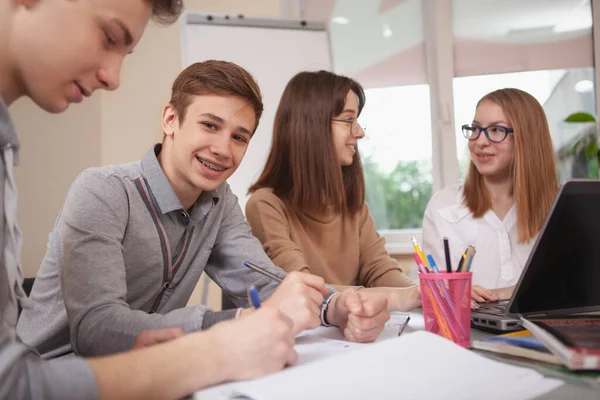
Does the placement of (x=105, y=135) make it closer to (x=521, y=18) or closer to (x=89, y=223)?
(x=89, y=223)

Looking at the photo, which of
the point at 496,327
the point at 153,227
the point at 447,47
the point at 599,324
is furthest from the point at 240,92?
the point at 447,47

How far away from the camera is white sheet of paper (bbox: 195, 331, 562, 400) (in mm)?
578

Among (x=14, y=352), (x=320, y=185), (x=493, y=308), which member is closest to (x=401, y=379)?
(x=14, y=352)

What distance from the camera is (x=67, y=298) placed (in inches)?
36.7

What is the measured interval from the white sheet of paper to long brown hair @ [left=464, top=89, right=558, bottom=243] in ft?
4.20

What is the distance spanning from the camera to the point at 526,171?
6.17 feet

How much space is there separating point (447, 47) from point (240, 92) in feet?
7.13

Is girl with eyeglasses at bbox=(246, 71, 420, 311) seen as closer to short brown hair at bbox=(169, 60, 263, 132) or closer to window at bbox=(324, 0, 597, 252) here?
short brown hair at bbox=(169, 60, 263, 132)

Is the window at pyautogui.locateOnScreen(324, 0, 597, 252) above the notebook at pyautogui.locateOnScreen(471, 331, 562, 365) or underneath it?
above

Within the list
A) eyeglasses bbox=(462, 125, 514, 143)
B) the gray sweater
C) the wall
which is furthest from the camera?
the wall

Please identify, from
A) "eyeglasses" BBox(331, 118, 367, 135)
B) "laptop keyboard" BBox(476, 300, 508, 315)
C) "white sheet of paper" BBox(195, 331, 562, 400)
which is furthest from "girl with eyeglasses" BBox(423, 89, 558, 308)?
"white sheet of paper" BBox(195, 331, 562, 400)

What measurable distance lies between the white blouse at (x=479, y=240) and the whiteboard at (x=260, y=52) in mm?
952

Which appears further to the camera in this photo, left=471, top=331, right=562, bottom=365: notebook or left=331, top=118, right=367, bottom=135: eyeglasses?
left=331, top=118, right=367, bottom=135: eyeglasses

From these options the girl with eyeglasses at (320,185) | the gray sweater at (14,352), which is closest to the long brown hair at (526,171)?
the girl with eyeglasses at (320,185)
